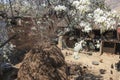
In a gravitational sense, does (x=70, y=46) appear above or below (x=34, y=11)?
below

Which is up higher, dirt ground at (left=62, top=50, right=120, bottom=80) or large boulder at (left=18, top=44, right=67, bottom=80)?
large boulder at (left=18, top=44, right=67, bottom=80)

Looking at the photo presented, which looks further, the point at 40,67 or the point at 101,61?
the point at 101,61

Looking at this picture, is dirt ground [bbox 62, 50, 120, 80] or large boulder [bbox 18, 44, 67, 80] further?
dirt ground [bbox 62, 50, 120, 80]

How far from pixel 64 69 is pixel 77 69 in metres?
6.22

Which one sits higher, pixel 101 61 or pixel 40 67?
pixel 40 67

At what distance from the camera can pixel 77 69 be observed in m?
21.0

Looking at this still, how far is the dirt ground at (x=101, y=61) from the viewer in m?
20.6

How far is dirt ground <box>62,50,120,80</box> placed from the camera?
67.7 feet

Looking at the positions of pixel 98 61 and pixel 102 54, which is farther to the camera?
pixel 102 54

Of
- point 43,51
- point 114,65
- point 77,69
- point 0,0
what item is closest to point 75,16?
point 43,51

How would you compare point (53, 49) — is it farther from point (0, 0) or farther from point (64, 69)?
point (0, 0)

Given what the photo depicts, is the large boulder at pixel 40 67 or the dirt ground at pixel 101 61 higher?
the large boulder at pixel 40 67

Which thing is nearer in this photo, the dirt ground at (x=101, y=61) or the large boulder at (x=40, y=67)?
the large boulder at (x=40, y=67)

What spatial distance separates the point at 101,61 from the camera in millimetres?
23984
